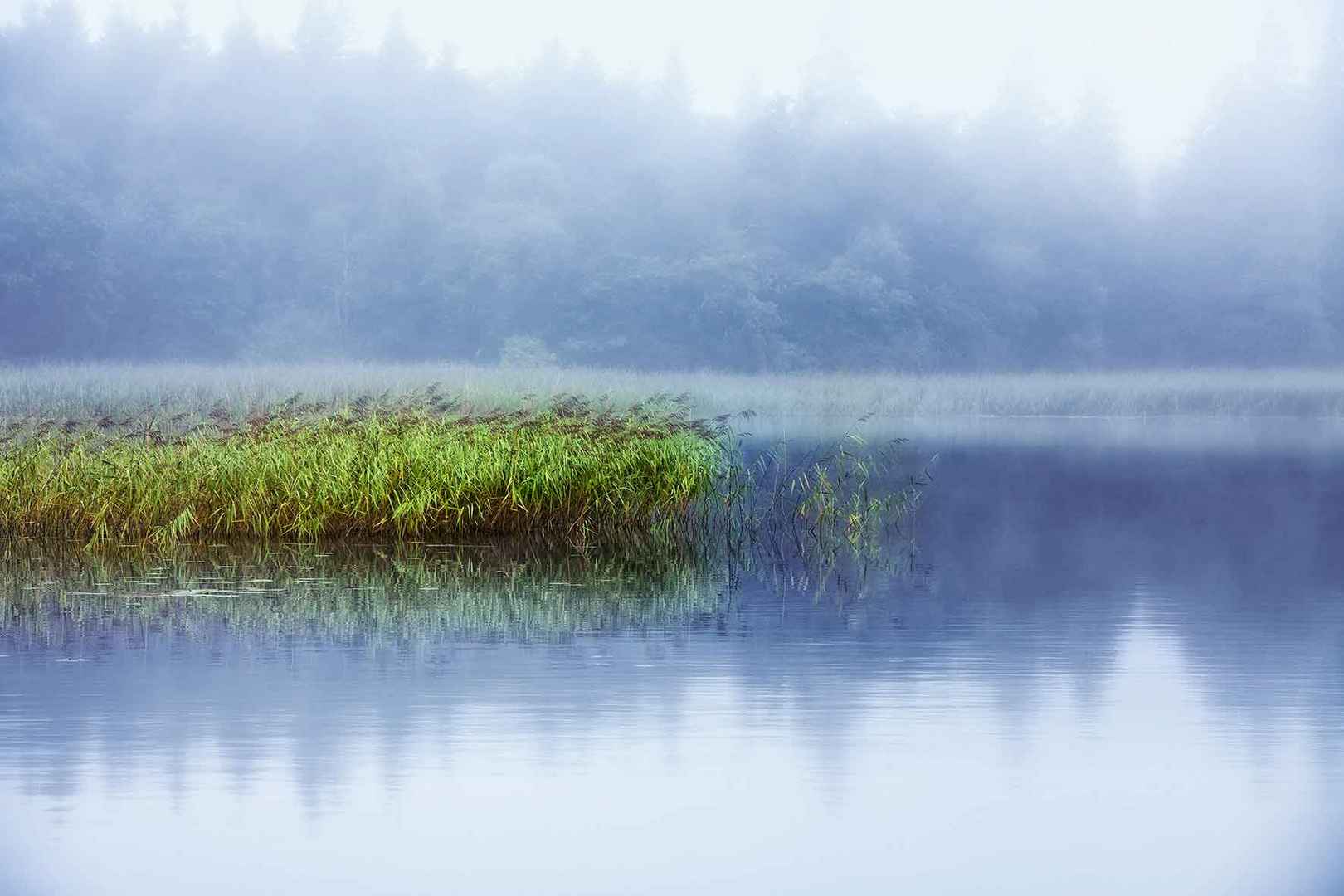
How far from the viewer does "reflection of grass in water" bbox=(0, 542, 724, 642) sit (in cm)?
920

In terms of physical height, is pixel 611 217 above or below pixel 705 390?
above

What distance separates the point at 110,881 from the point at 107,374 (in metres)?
23.0

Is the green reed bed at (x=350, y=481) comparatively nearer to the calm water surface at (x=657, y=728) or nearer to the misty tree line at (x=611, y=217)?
the calm water surface at (x=657, y=728)

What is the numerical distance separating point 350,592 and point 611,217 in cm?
4485

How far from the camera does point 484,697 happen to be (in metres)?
7.42

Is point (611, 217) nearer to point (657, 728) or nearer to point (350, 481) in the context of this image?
point (350, 481)

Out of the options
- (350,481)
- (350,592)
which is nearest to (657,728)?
(350,592)

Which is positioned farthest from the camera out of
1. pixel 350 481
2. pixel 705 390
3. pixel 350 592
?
pixel 705 390

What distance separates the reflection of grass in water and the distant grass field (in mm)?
4059

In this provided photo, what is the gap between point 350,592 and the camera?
34.1 ft

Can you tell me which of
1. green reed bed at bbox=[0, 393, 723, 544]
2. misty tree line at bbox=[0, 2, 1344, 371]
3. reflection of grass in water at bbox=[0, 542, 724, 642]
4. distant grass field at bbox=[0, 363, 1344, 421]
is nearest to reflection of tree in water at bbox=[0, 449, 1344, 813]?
reflection of grass in water at bbox=[0, 542, 724, 642]

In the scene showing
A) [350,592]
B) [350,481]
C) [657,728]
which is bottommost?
[657,728]

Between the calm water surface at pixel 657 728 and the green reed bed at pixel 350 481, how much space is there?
0.77 meters

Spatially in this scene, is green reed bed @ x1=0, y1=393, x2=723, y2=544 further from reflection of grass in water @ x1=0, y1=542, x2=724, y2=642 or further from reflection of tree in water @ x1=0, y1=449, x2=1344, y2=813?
reflection of tree in water @ x1=0, y1=449, x2=1344, y2=813
